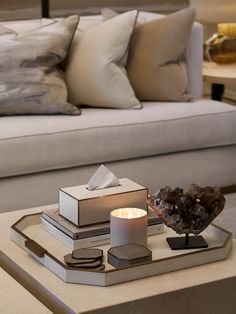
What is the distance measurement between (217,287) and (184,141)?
1.62m

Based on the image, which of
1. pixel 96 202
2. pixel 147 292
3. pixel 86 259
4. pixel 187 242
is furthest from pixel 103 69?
pixel 147 292

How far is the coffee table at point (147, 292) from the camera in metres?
1.81

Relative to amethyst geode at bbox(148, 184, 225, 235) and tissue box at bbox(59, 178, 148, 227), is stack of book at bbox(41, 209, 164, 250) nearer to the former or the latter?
tissue box at bbox(59, 178, 148, 227)

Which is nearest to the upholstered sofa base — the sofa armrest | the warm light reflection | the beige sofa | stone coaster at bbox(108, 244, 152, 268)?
the beige sofa

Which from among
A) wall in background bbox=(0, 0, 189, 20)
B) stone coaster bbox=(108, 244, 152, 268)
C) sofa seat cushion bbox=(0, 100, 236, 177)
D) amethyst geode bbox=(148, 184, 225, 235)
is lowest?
sofa seat cushion bbox=(0, 100, 236, 177)

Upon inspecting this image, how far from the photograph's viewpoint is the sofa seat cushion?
10.3ft

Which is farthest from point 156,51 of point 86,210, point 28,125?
point 86,210

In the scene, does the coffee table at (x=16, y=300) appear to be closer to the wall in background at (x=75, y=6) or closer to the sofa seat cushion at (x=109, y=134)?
the sofa seat cushion at (x=109, y=134)

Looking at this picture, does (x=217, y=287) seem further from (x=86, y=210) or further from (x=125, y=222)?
(x=86, y=210)

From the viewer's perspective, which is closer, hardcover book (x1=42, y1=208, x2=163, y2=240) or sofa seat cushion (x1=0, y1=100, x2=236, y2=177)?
hardcover book (x1=42, y1=208, x2=163, y2=240)

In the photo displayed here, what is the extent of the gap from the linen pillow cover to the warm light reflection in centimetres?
163

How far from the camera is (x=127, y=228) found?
206 centimetres

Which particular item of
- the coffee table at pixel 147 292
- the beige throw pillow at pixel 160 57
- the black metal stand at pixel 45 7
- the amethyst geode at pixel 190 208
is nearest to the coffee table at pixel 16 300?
the coffee table at pixel 147 292

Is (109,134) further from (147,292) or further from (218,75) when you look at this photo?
(147,292)
